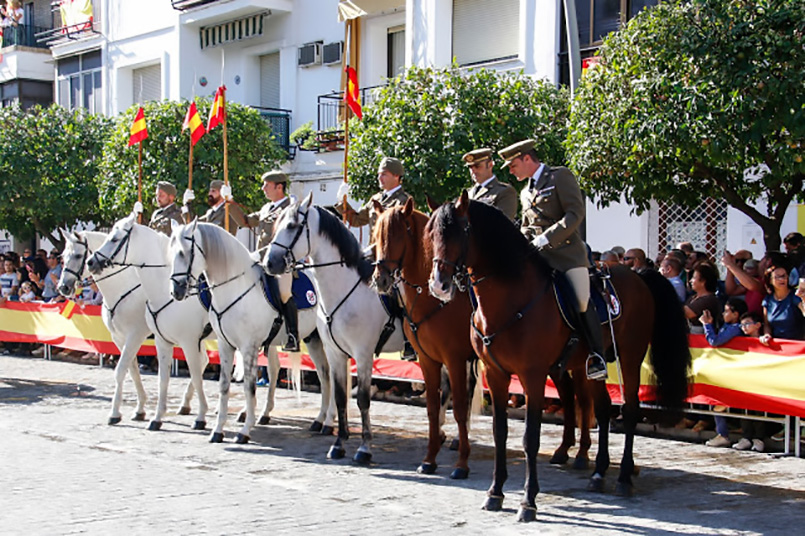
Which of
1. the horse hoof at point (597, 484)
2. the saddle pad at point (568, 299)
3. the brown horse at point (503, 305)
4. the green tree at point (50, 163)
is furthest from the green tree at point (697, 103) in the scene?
the green tree at point (50, 163)

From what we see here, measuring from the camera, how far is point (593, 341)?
27.5 ft

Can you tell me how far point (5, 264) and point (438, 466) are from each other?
15443 millimetres

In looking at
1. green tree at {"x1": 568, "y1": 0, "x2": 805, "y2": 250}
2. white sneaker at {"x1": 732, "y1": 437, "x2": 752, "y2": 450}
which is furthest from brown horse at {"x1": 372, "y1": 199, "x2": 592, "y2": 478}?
green tree at {"x1": 568, "y1": 0, "x2": 805, "y2": 250}

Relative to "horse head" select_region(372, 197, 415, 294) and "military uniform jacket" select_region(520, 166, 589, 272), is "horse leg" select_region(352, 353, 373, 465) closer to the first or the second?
"horse head" select_region(372, 197, 415, 294)

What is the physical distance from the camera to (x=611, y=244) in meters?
19.0

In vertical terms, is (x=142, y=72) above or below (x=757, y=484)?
above

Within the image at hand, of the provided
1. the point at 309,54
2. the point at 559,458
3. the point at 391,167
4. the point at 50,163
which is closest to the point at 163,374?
the point at 391,167

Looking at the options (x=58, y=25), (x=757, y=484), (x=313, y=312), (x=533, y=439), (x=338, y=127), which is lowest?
(x=757, y=484)

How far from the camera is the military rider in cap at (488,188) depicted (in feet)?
31.8

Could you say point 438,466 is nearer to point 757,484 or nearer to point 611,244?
point 757,484

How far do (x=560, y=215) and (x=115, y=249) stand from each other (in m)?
5.90

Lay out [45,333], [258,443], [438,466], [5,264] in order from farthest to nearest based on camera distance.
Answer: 1. [5,264]
2. [45,333]
3. [258,443]
4. [438,466]

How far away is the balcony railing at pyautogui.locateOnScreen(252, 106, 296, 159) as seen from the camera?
85.9 ft

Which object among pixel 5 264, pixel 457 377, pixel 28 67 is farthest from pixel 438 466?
pixel 28 67
